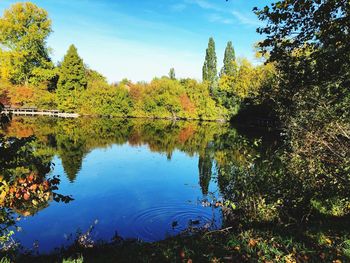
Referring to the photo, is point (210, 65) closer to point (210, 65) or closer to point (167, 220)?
point (210, 65)

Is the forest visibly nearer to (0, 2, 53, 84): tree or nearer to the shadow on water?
the shadow on water

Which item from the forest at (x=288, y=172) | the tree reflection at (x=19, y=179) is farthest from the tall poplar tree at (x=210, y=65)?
the tree reflection at (x=19, y=179)

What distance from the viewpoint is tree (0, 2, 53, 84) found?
5631 cm

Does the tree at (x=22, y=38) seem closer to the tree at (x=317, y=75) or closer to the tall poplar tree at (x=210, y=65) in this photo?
the tall poplar tree at (x=210, y=65)

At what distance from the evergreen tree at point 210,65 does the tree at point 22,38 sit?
3234cm

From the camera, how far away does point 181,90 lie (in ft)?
210

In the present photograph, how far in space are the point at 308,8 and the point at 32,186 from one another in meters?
6.22

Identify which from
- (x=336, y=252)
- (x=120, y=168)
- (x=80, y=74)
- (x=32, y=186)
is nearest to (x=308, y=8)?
(x=336, y=252)

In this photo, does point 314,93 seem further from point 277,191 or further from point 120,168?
point 120,168

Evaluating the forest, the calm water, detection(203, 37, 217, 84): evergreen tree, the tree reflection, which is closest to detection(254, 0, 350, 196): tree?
the forest

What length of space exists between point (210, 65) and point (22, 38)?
36.8 m

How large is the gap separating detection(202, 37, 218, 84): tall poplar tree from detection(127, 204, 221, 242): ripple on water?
198 ft

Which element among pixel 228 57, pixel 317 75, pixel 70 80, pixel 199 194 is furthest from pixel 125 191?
pixel 228 57

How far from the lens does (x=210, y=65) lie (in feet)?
239
